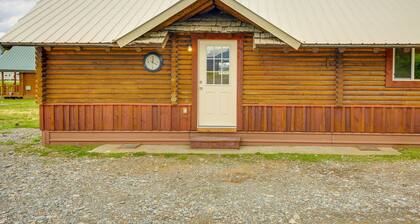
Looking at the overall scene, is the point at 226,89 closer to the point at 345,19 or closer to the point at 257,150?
the point at 257,150

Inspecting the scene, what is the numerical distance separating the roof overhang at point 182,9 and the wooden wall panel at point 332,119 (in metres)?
1.80

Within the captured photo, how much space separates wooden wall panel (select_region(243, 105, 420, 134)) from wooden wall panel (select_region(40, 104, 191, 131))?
1.73m

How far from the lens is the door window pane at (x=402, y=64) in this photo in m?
8.77

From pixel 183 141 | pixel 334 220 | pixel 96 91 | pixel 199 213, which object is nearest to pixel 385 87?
pixel 183 141

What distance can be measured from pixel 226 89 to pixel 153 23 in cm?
233

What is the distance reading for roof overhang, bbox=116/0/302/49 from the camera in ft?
25.6

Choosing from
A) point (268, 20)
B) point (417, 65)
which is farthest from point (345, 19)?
point (268, 20)

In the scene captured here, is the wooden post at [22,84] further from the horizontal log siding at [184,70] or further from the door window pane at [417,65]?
the door window pane at [417,65]

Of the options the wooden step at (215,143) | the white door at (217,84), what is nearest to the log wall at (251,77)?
the white door at (217,84)

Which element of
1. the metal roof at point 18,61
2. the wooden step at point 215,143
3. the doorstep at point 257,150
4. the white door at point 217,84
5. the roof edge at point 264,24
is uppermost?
the metal roof at point 18,61

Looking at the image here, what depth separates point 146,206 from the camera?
4707 mm

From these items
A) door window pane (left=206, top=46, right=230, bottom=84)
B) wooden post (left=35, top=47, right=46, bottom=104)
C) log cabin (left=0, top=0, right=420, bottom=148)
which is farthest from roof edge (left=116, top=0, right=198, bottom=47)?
wooden post (left=35, top=47, right=46, bottom=104)

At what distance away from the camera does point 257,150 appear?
829 centimetres

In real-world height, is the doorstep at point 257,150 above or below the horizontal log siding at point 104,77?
below
